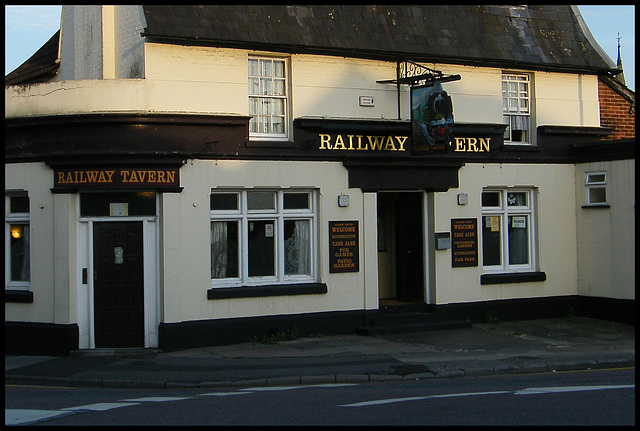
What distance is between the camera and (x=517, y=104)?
19.1 m

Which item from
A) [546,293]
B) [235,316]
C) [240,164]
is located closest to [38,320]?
[235,316]

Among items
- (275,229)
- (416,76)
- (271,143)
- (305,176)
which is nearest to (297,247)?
(275,229)

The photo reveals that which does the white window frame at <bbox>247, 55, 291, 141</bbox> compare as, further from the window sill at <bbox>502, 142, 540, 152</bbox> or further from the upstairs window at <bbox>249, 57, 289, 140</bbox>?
the window sill at <bbox>502, 142, 540, 152</bbox>

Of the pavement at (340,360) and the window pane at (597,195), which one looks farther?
the window pane at (597,195)

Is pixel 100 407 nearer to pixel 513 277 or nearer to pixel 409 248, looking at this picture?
pixel 409 248

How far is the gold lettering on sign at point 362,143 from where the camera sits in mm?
16656

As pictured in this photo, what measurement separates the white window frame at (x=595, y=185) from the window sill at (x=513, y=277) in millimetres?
2026

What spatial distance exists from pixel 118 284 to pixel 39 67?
7512mm

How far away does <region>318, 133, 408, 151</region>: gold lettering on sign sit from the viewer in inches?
656

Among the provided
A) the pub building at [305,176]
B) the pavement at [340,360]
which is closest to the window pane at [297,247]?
the pub building at [305,176]

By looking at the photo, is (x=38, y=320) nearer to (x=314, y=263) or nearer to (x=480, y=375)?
(x=314, y=263)

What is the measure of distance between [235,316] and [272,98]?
4.26 m

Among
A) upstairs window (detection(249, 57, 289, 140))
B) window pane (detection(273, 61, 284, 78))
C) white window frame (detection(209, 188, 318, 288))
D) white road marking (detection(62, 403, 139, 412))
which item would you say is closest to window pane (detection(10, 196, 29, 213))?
white window frame (detection(209, 188, 318, 288))

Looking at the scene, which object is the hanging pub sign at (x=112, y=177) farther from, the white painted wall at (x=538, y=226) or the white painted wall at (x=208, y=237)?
the white painted wall at (x=538, y=226)
